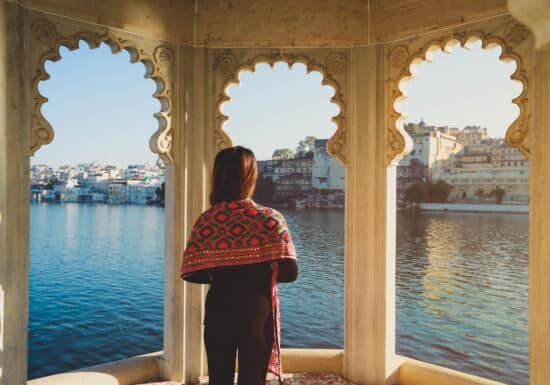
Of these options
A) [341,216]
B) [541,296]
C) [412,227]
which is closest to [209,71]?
[541,296]

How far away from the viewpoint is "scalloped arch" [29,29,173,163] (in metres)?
2.66

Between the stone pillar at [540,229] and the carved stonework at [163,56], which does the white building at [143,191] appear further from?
the stone pillar at [540,229]

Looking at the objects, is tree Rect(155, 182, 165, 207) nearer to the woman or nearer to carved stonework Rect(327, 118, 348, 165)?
carved stonework Rect(327, 118, 348, 165)

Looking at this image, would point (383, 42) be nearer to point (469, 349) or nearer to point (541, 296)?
point (541, 296)

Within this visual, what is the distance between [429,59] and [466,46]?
0.70 ft

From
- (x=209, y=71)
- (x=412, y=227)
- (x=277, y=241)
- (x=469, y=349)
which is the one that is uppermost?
(x=209, y=71)

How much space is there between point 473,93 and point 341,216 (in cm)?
1605

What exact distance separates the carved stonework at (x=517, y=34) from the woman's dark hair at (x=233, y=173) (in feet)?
5.70

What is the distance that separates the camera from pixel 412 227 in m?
41.9

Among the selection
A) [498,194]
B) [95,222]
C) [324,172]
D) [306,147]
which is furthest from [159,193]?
[498,194]

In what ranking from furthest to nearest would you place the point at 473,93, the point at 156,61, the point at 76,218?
1. the point at 76,218
2. the point at 473,93
3. the point at 156,61

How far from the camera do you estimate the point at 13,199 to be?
2.58 m

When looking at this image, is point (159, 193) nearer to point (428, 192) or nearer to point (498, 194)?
point (428, 192)

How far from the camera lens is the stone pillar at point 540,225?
8.17ft
